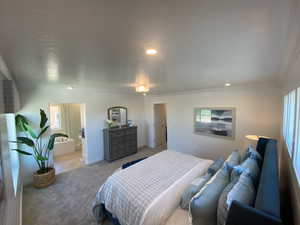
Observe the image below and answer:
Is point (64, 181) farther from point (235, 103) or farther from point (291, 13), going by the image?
point (235, 103)

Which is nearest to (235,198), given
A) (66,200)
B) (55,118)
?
(66,200)

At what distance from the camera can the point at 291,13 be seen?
0.78 meters

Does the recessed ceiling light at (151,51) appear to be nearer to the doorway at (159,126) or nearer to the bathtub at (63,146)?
the doorway at (159,126)

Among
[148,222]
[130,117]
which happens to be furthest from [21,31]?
[130,117]

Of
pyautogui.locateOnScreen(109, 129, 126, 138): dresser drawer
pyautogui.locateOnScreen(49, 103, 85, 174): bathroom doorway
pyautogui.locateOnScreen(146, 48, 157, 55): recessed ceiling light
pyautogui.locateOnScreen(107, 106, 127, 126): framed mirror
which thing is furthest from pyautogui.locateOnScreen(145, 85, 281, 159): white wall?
pyautogui.locateOnScreen(49, 103, 85, 174): bathroom doorway

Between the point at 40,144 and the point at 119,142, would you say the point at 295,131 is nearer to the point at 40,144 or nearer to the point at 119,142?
the point at 119,142

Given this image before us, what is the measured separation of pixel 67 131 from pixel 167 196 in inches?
219

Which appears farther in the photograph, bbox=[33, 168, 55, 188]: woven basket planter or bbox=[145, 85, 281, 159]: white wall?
bbox=[145, 85, 281, 159]: white wall

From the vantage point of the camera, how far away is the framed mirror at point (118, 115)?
4957mm

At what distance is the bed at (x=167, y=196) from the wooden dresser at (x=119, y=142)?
2.15 meters

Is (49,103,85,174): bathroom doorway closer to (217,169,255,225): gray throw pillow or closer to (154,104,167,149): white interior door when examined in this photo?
(154,104,167,149): white interior door

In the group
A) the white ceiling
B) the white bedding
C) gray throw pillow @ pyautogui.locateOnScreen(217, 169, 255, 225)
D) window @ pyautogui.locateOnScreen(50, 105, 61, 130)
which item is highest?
the white ceiling

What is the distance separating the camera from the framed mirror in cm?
496

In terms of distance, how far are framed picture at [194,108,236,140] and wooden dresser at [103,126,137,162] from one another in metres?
2.37
